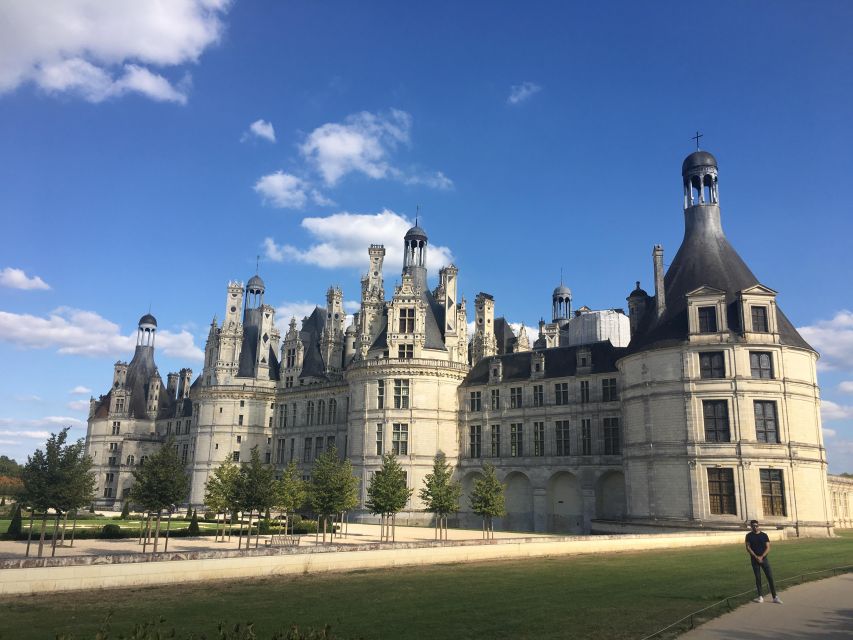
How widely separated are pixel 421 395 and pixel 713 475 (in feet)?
79.6

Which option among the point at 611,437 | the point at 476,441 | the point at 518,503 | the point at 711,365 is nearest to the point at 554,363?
the point at 611,437

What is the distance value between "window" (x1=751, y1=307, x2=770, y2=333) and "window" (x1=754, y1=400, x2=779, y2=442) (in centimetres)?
444

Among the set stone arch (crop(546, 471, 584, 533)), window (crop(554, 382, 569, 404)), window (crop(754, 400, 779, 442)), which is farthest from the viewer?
window (crop(554, 382, 569, 404))

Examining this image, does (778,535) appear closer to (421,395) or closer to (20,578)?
(421,395)

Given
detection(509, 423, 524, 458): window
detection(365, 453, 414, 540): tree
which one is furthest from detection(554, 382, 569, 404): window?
detection(365, 453, 414, 540): tree

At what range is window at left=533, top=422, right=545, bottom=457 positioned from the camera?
53.3m

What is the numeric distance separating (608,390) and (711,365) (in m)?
9.97

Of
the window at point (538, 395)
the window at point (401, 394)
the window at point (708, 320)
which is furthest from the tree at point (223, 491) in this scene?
the window at point (708, 320)

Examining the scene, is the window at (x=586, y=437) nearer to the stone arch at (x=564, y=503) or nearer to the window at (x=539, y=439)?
the stone arch at (x=564, y=503)

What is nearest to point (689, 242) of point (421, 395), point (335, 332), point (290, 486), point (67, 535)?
point (421, 395)

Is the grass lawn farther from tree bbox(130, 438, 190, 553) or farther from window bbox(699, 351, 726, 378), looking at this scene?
window bbox(699, 351, 726, 378)

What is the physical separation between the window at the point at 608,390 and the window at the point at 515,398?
7399 millimetres

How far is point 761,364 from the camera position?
41438mm

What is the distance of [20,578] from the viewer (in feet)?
58.4
